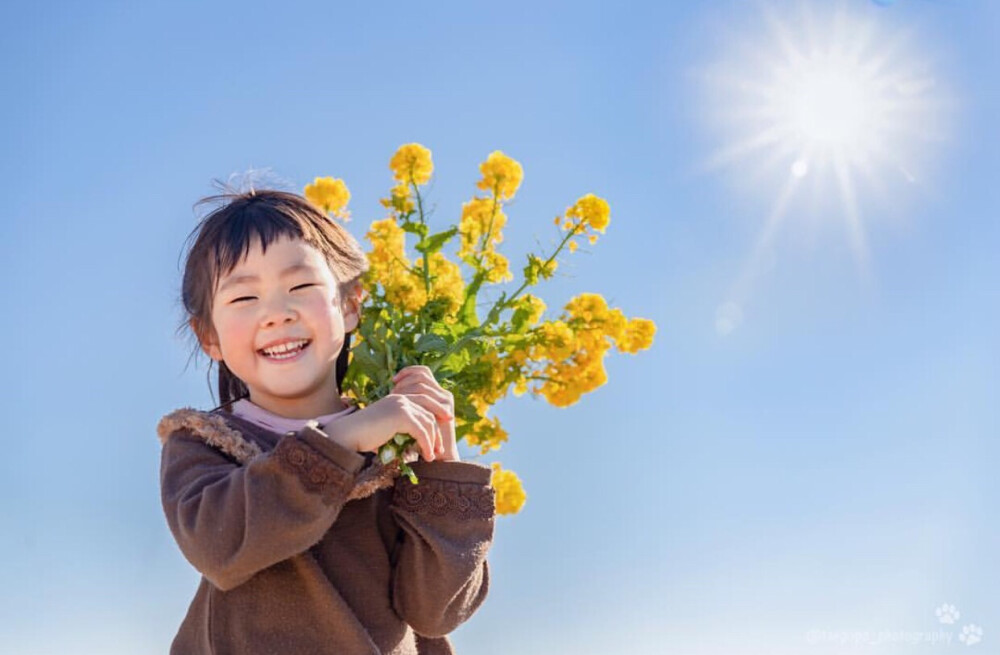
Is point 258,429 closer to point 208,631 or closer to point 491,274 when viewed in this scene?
point 208,631

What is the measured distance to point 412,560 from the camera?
6.56 ft

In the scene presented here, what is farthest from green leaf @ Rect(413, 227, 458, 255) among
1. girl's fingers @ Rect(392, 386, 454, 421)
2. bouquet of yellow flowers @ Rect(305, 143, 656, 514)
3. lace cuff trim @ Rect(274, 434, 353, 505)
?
lace cuff trim @ Rect(274, 434, 353, 505)

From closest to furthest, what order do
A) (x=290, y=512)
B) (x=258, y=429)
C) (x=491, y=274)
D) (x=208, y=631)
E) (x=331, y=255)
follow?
(x=290, y=512), (x=208, y=631), (x=258, y=429), (x=331, y=255), (x=491, y=274)

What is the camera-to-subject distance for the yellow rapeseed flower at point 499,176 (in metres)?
2.91

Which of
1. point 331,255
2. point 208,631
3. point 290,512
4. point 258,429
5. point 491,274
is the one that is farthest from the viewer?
point 491,274

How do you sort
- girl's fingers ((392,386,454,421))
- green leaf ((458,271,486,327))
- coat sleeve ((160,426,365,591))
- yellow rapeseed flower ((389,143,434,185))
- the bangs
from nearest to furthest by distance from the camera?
coat sleeve ((160,426,365,591))
girl's fingers ((392,386,454,421))
the bangs
green leaf ((458,271,486,327))
yellow rapeseed flower ((389,143,434,185))

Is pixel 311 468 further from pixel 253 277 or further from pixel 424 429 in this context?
pixel 253 277

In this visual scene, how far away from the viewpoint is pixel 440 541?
1.97m

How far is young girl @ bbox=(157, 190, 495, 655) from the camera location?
71.1 inches

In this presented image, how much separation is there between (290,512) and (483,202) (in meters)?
1.31

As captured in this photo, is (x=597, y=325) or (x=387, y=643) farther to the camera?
(x=597, y=325)

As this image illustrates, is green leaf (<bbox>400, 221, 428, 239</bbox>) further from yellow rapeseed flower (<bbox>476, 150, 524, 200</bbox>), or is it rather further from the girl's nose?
the girl's nose

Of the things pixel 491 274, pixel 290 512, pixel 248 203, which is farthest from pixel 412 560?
pixel 491 274

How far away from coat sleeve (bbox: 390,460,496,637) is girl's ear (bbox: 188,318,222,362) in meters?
0.44
